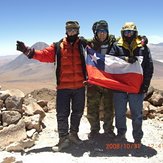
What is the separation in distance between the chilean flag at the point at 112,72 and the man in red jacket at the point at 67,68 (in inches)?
10.6

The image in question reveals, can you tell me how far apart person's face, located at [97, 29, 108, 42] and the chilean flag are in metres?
0.41

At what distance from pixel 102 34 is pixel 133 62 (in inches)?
36.2

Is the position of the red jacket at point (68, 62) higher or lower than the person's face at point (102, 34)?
lower

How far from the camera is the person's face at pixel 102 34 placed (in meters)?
8.07

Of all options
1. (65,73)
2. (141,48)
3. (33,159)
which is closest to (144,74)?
(141,48)

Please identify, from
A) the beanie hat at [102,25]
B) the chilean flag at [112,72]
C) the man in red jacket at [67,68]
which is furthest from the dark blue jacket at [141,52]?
the man in red jacket at [67,68]

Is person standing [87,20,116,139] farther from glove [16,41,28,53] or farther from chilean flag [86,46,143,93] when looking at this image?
glove [16,41,28,53]

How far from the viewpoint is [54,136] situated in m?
9.77

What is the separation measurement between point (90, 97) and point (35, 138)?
1867mm

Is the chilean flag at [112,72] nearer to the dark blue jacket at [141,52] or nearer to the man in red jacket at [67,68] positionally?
the dark blue jacket at [141,52]

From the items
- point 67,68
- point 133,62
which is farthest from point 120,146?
point 67,68

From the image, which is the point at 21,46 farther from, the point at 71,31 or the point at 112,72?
the point at 112,72

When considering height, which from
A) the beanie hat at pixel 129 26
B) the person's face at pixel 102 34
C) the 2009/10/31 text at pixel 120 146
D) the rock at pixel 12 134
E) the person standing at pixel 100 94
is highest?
the beanie hat at pixel 129 26

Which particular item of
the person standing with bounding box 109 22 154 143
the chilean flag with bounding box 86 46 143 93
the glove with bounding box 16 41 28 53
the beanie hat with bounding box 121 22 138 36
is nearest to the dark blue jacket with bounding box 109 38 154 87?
the person standing with bounding box 109 22 154 143
